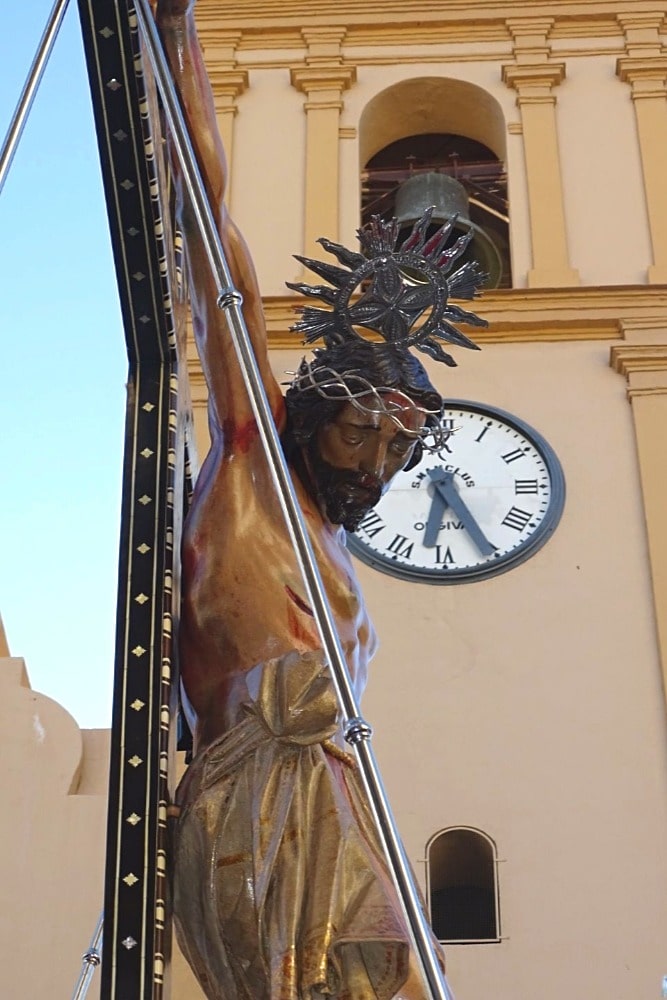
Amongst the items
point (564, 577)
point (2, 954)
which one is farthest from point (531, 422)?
point (2, 954)

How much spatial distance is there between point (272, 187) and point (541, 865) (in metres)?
3.92

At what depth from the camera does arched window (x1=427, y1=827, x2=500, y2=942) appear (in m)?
8.45

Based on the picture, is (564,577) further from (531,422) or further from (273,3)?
(273,3)

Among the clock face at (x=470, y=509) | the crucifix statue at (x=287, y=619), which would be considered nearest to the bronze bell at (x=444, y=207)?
the clock face at (x=470, y=509)

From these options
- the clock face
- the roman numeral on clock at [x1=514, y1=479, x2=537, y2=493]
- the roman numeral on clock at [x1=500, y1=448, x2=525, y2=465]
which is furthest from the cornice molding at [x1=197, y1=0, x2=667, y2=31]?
the roman numeral on clock at [x1=514, y1=479, x2=537, y2=493]

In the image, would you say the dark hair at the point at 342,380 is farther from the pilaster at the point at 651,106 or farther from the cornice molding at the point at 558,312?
the pilaster at the point at 651,106

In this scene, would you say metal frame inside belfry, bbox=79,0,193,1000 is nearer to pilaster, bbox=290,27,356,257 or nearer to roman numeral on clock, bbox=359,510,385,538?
roman numeral on clock, bbox=359,510,385,538

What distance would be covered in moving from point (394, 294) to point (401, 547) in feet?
17.9

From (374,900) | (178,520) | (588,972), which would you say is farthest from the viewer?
(588,972)

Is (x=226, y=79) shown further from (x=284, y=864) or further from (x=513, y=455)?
(x=284, y=864)

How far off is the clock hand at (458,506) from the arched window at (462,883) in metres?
1.33

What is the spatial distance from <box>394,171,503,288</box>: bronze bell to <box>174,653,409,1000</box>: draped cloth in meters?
7.13

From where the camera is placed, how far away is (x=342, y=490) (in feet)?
12.7

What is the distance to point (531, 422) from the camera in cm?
992
